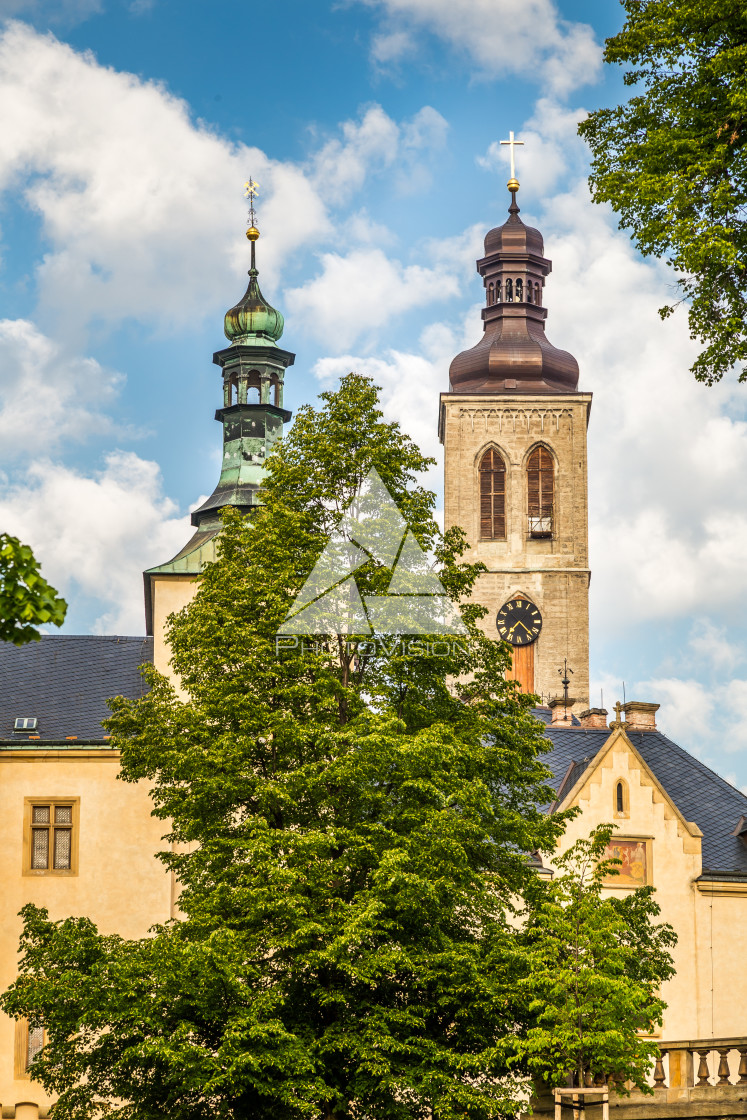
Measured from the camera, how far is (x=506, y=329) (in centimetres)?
7862

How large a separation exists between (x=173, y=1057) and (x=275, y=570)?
7.70 metres

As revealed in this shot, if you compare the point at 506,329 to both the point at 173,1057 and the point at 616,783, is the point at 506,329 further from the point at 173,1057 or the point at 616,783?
the point at 173,1057

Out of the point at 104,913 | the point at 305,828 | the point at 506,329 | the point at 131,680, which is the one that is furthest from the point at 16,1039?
the point at 506,329

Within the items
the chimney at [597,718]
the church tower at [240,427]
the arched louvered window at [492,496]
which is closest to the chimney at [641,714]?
the chimney at [597,718]

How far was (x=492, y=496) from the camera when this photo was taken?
73.1m

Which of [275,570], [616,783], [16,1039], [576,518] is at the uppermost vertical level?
[576,518]

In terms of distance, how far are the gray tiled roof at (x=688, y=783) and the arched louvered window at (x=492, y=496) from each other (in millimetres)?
32050

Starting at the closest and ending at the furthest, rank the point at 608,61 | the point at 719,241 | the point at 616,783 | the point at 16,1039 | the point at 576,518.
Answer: the point at 719,241 → the point at 608,61 → the point at 16,1039 → the point at 616,783 → the point at 576,518

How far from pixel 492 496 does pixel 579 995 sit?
168 feet

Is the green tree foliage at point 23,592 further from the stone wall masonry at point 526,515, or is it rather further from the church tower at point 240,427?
the stone wall masonry at point 526,515

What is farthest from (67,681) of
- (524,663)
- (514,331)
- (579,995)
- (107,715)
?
(514,331)

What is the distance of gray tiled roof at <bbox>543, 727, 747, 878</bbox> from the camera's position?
36344mm

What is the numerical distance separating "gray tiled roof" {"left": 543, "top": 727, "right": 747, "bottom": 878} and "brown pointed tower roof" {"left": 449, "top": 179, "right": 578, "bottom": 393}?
1455 inches

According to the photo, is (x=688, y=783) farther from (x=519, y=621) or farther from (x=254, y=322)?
(x=519, y=621)
